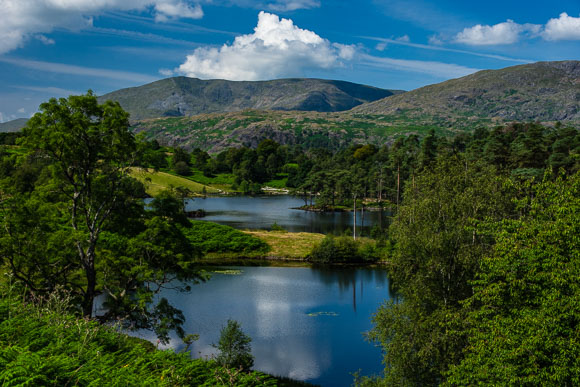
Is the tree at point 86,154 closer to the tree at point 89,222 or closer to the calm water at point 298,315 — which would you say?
the tree at point 89,222

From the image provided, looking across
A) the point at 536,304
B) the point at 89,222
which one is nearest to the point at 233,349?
the point at 89,222

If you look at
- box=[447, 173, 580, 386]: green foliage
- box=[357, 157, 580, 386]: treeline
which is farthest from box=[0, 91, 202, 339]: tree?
box=[447, 173, 580, 386]: green foliage

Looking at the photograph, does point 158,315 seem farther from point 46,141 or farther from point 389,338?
point 389,338

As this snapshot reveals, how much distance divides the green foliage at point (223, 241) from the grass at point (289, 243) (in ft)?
6.00

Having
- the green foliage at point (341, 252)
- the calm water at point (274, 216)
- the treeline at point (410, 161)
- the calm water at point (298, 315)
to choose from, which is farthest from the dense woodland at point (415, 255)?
the calm water at point (274, 216)

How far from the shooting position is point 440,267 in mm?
28203

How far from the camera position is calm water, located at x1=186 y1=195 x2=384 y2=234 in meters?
99.2

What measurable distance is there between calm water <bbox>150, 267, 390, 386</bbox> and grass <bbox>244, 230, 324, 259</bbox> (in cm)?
634

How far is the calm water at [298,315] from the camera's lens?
34.6 m

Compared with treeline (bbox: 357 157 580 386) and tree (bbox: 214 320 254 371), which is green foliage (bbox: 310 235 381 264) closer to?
treeline (bbox: 357 157 580 386)

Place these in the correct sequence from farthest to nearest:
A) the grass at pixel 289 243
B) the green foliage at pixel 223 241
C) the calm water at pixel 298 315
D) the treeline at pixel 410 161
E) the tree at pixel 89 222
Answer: the treeline at pixel 410 161 → the green foliage at pixel 223 241 → the grass at pixel 289 243 → the calm water at pixel 298 315 → the tree at pixel 89 222

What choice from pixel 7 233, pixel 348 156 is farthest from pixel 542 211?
pixel 348 156

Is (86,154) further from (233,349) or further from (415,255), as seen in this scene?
(415,255)

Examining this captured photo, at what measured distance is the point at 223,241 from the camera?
74312mm
